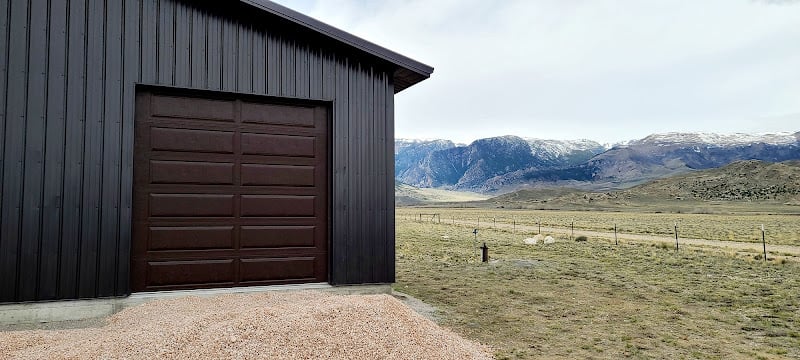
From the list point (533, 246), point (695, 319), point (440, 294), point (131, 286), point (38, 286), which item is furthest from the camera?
point (533, 246)

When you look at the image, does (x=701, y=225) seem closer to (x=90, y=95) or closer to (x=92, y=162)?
(x=92, y=162)

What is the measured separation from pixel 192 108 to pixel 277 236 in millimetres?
2826

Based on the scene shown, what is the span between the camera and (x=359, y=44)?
971 centimetres

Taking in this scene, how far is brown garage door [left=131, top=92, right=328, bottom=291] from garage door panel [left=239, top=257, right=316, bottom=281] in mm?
19

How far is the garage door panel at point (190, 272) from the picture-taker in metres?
8.63

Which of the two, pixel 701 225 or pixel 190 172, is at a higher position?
pixel 190 172

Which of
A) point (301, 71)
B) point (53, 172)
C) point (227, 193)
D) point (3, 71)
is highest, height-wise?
point (301, 71)

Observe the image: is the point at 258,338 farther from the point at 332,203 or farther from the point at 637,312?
the point at 637,312

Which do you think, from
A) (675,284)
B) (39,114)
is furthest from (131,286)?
(675,284)

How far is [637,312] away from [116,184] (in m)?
10.1

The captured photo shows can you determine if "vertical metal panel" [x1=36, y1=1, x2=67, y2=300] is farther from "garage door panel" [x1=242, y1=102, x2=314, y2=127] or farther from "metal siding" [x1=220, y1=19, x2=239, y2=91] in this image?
"garage door panel" [x1=242, y1=102, x2=314, y2=127]

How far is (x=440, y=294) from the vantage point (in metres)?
11.7

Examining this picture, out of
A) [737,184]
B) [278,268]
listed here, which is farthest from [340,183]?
[737,184]

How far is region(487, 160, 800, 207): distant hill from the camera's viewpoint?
113 metres
